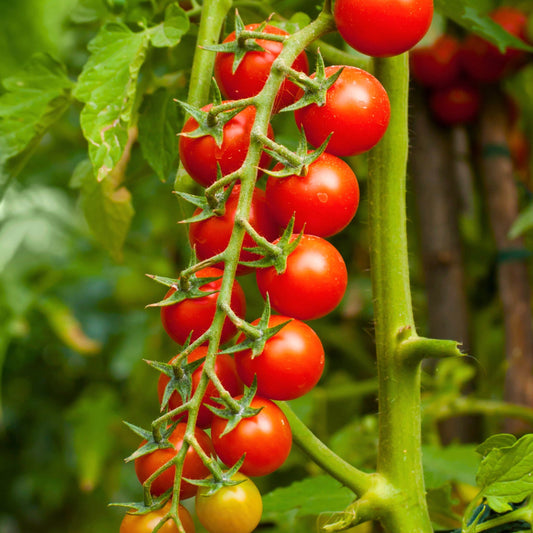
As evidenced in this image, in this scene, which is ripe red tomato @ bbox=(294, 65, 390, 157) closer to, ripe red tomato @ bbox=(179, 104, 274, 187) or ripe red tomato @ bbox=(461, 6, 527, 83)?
ripe red tomato @ bbox=(179, 104, 274, 187)

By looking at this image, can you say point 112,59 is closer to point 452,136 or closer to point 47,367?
point 452,136

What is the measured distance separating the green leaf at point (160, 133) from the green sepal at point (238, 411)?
0.28 meters

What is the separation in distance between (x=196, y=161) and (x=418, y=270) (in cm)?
108

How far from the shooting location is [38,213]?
1.62 metres

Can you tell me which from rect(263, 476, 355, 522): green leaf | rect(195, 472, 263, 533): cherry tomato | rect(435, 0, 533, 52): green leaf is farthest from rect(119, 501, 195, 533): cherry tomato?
rect(435, 0, 533, 52): green leaf

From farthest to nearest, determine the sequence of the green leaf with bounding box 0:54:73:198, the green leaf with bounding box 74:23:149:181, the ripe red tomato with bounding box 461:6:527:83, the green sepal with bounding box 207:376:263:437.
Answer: the ripe red tomato with bounding box 461:6:527:83 < the green leaf with bounding box 0:54:73:198 < the green leaf with bounding box 74:23:149:181 < the green sepal with bounding box 207:376:263:437

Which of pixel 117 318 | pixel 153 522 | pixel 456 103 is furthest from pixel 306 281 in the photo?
pixel 117 318

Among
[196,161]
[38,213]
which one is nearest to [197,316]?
[196,161]

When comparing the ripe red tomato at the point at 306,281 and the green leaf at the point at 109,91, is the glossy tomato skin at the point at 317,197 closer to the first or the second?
the ripe red tomato at the point at 306,281

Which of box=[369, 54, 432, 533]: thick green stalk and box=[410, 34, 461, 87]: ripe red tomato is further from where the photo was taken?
box=[410, 34, 461, 87]: ripe red tomato

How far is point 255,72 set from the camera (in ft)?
1.49

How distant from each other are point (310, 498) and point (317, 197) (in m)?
0.34

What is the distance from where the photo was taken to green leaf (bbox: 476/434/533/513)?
45cm

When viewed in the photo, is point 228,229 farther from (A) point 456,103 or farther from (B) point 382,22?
(A) point 456,103
